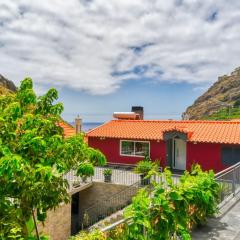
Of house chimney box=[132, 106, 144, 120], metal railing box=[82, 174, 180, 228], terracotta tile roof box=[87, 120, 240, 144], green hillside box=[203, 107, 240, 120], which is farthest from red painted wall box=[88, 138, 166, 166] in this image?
green hillside box=[203, 107, 240, 120]

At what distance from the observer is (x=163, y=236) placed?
7223mm

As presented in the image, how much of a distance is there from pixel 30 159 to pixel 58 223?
44.8ft

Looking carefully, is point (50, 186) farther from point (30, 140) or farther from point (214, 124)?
point (214, 124)

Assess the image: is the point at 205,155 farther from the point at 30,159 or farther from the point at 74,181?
the point at 30,159

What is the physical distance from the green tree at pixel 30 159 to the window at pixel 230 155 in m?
20.3

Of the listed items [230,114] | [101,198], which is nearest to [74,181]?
[101,198]

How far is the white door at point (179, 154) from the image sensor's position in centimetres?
2825

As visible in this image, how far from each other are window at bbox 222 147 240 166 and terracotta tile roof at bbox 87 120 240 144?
698mm

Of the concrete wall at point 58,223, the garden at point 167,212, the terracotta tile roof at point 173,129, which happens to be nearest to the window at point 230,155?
the terracotta tile roof at point 173,129

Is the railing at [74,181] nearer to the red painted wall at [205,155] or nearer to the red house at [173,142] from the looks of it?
the red house at [173,142]

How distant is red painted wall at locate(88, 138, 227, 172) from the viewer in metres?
26.0

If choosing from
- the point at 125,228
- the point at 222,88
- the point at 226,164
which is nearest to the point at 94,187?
the point at 226,164

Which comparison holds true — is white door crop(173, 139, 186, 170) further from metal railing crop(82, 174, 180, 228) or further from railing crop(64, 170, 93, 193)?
railing crop(64, 170, 93, 193)

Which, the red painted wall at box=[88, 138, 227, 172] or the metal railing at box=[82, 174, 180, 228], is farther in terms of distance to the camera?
the red painted wall at box=[88, 138, 227, 172]
